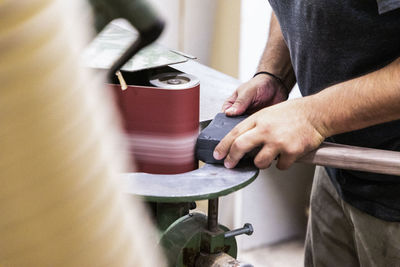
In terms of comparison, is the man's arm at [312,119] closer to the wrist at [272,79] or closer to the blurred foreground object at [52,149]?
the wrist at [272,79]

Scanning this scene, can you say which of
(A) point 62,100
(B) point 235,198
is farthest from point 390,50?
(B) point 235,198

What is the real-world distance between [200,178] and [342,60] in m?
0.41

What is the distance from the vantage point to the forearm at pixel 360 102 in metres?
0.84

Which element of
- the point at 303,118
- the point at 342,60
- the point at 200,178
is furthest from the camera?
the point at 342,60

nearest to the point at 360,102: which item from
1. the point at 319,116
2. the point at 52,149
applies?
the point at 319,116

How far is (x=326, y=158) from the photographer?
2.73 ft

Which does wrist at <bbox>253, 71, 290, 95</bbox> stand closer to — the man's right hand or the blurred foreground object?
the man's right hand

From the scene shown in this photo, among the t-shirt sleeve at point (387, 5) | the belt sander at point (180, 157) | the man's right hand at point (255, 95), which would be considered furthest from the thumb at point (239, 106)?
the t-shirt sleeve at point (387, 5)

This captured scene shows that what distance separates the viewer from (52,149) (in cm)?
17

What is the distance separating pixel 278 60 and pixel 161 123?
1.67 ft

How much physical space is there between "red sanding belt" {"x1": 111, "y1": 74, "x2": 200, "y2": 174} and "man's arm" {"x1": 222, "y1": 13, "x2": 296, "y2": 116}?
170 mm

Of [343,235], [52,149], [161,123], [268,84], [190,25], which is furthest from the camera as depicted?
[190,25]

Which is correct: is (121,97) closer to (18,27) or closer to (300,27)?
(300,27)

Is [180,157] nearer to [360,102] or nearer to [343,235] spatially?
[360,102]
